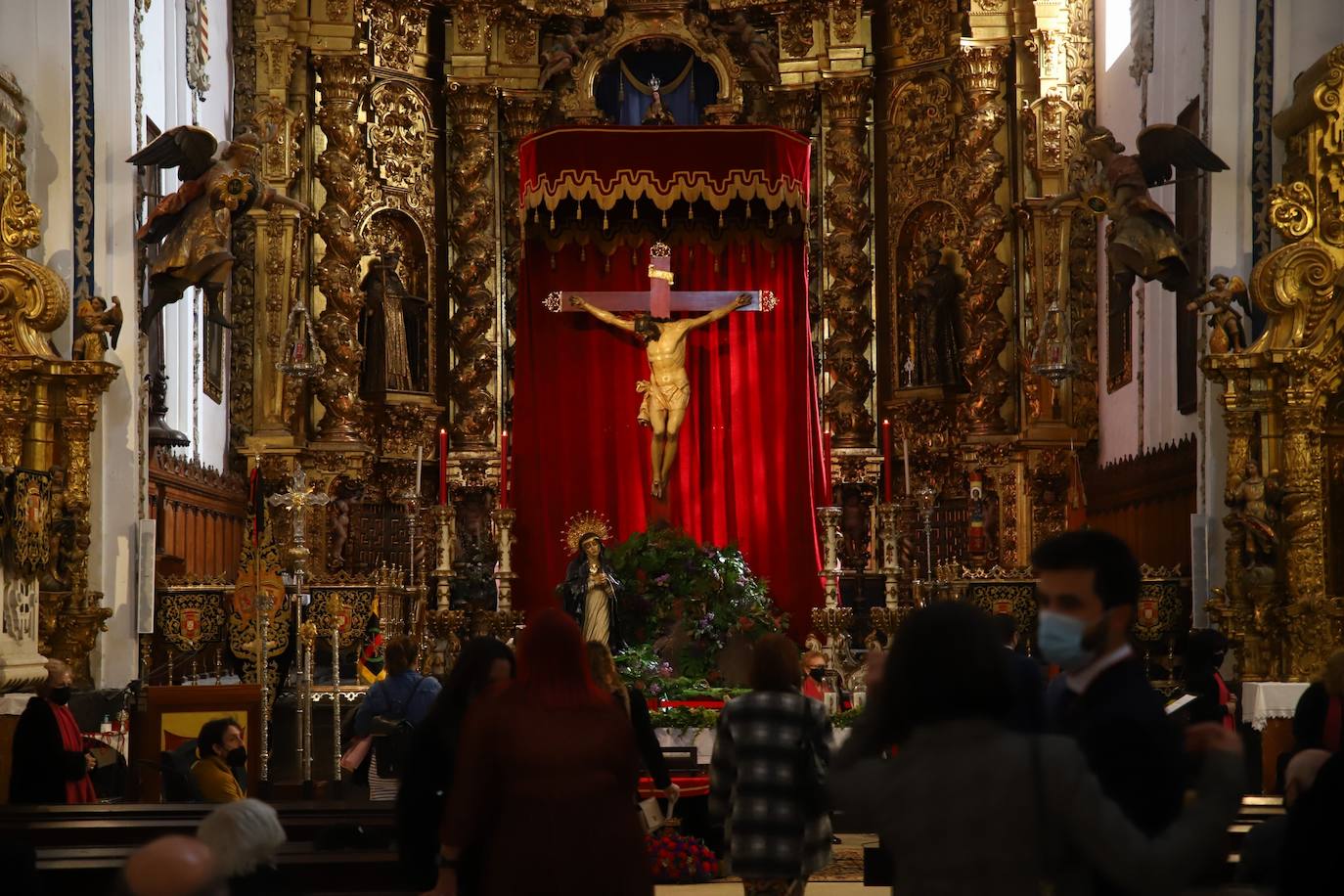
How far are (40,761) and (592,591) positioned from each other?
6.74 metres

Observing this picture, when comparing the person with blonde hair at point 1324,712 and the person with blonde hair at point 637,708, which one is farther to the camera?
the person with blonde hair at point 637,708

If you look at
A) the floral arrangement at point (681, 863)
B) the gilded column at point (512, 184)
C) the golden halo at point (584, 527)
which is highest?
the gilded column at point (512, 184)

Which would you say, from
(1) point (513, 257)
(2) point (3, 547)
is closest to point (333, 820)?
(2) point (3, 547)

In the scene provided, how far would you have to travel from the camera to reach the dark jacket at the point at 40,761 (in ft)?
28.0

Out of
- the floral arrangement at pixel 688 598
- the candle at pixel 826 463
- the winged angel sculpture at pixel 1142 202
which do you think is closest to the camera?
the winged angel sculpture at pixel 1142 202

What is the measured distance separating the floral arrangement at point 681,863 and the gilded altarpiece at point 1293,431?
3.89m

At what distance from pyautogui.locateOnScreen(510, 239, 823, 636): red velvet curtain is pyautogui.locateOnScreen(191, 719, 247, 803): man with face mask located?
953 centimetres

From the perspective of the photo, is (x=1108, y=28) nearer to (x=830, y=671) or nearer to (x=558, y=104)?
(x=558, y=104)

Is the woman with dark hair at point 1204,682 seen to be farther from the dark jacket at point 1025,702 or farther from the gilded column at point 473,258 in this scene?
Result: the gilded column at point 473,258

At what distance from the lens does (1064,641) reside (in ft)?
12.2

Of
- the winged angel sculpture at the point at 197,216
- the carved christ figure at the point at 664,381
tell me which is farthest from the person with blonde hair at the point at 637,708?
the carved christ figure at the point at 664,381

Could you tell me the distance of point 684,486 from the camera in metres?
18.2

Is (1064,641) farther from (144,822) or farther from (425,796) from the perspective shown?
(144,822)

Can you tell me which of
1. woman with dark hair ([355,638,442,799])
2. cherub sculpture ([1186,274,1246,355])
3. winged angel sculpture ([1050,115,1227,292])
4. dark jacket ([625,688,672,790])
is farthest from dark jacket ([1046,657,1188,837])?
winged angel sculpture ([1050,115,1227,292])
